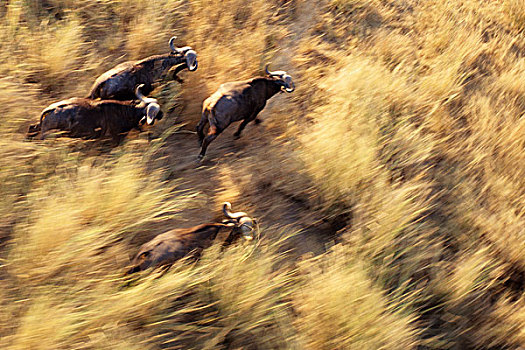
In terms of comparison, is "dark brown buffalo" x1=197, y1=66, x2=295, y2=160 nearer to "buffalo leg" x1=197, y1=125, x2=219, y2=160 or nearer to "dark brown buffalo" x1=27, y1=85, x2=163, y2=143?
"buffalo leg" x1=197, y1=125, x2=219, y2=160

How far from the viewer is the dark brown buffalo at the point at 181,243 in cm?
339

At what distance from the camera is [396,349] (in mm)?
3389

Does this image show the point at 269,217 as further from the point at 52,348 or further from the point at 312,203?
the point at 52,348

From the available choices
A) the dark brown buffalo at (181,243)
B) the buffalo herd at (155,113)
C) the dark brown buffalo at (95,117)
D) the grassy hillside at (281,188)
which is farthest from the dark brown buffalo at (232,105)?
the dark brown buffalo at (181,243)

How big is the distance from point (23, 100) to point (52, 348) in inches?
109

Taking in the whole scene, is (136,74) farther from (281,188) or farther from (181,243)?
(181,243)

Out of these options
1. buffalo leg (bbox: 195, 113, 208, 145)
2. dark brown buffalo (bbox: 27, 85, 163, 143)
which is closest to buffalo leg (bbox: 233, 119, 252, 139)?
buffalo leg (bbox: 195, 113, 208, 145)

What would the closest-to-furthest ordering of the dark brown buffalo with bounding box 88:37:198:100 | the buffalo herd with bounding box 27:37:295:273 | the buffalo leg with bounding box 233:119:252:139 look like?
the buffalo herd with bounding box 27:37:295:273 < the dark brown buffalo with bounding box 88:37:198:100 < the buffalo leg with bounding box 233:119:252:139

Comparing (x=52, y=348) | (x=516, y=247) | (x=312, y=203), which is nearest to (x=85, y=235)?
(x=52, y=348)

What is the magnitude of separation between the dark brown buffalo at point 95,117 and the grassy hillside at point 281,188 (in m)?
0.15

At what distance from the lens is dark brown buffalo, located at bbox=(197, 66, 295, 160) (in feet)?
15.9

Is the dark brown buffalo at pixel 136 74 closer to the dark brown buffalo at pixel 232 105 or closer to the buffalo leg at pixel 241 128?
the dark brown buffalo at pixel 232 105

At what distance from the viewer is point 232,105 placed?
4871mm

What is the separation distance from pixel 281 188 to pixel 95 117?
1.87 meters
